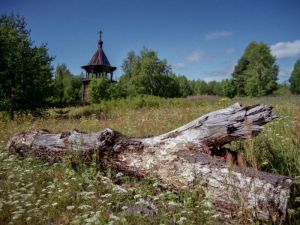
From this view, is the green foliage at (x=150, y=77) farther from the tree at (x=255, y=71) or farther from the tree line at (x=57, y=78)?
the tree at (x=255, y=71)

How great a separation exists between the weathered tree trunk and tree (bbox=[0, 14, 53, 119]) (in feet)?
33.4

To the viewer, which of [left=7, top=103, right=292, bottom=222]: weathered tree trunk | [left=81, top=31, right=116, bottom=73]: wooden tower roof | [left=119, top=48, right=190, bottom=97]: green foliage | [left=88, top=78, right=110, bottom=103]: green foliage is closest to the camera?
[left=7, top=103, right=292, bottom=222]: weathered tree trunk

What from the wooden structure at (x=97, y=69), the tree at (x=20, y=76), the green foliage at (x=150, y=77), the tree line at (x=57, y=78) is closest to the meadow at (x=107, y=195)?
the tree line at (x=57, y=78)

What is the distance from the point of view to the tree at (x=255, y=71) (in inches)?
1972

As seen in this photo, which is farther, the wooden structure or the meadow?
the wooden structure

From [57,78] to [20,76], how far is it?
903 inches

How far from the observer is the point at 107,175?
4637 millimetres


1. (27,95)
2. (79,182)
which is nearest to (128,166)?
(79,182)

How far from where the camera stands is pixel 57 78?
3697 cm

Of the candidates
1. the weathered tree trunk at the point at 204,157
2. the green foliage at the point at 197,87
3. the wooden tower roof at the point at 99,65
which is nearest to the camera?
the weathered tree trunk at the point at 204,157

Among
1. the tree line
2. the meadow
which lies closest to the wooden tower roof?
the tree line

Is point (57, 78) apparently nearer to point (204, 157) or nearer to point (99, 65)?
point (99, 65)

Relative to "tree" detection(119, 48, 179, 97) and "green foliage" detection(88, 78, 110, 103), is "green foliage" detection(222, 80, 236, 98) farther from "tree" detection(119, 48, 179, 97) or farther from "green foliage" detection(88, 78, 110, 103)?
"green foliage" detection(88, 78, 110, 103)

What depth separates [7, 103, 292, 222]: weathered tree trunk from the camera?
3133 mm
